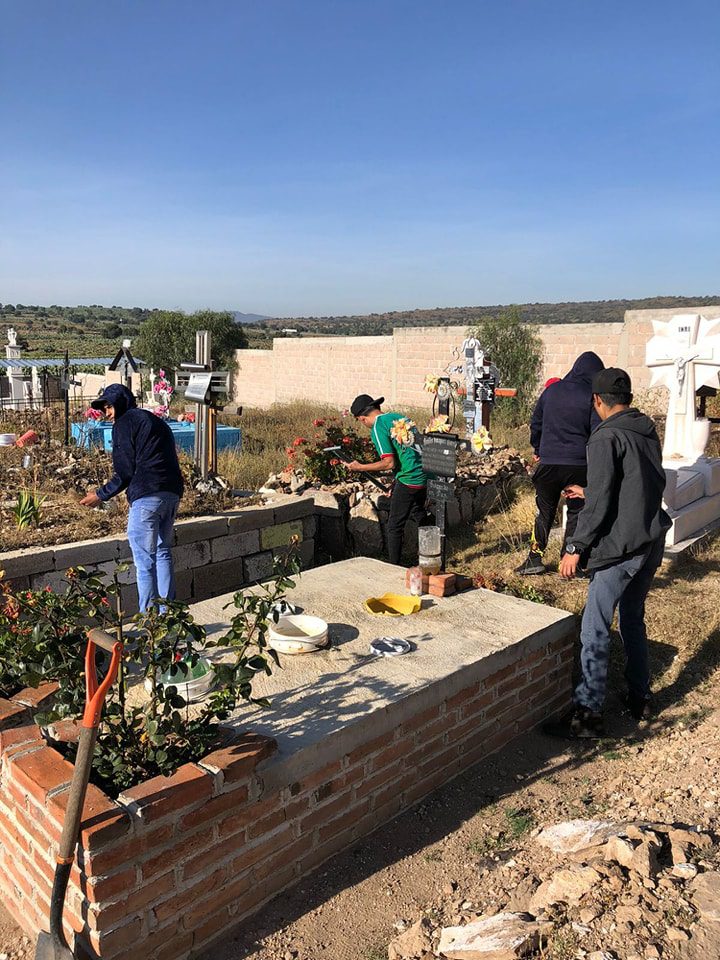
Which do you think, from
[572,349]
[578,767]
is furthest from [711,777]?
[572,349]

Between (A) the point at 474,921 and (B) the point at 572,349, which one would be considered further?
(B) the point at 572,349

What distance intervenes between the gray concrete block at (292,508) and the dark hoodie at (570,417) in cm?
237

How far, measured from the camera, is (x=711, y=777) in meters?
3.61

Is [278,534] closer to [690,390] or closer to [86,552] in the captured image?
[86,552]

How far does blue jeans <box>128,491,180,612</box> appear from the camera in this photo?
501 cm

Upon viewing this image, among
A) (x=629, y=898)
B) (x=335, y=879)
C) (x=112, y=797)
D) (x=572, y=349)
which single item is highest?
(x=572, y=349)

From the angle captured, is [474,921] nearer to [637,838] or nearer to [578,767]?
[637,838]

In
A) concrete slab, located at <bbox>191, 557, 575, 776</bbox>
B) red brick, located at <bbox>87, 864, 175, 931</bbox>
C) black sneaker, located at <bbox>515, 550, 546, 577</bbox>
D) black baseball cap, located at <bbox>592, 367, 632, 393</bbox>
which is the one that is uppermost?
black baseball cap, located at <bbox>592, 367, 632, 393</bbox>

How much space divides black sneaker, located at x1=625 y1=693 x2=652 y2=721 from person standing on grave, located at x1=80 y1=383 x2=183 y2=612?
2.95 m

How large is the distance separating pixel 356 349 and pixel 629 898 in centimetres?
1936

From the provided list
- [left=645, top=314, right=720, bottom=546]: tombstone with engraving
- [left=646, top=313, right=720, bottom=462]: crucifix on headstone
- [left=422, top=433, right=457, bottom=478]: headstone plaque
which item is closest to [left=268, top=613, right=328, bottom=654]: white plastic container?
[left=422, top=433, right=457, bottom=478]: headstone plaque

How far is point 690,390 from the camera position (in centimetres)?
765

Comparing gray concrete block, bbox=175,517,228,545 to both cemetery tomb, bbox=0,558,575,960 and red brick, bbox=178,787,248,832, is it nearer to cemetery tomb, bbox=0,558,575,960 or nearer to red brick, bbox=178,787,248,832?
cemetery tomb, bbox=0,558,575,960

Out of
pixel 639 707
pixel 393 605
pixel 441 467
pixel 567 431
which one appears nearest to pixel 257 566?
pixel 441 467
